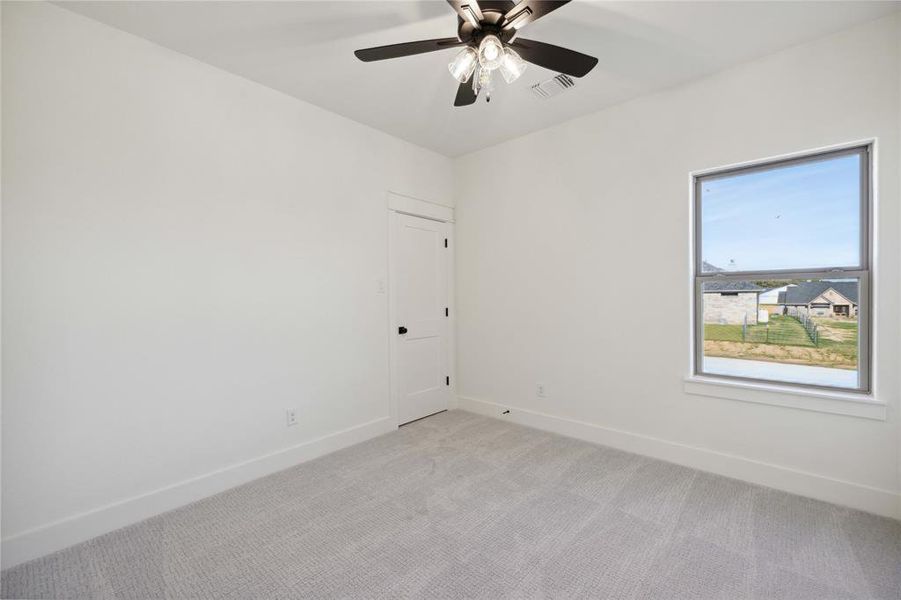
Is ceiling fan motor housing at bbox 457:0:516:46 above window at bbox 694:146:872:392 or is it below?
above

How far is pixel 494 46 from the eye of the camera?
1.75 meters

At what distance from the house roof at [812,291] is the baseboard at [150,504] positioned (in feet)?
11.3

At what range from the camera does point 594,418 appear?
3.32 meters

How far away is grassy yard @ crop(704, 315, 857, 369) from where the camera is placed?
240 centimetres

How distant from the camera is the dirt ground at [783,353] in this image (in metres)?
2.42

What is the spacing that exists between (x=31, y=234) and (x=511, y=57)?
2561 millimetres

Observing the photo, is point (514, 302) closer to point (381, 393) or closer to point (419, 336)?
point (419, 336)

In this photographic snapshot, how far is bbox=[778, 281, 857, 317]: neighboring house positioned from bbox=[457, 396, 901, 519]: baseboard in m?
1.03

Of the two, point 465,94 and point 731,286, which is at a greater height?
point 465,94

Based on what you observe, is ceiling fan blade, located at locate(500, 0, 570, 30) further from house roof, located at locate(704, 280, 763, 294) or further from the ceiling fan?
house roof, located at locate(704, 280, 763, 294)

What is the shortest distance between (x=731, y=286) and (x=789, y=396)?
0.80 meters

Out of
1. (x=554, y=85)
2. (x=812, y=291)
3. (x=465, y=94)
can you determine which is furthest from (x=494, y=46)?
(x=812, y=291)

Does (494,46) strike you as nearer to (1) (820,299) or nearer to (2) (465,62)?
(2) (465,62)

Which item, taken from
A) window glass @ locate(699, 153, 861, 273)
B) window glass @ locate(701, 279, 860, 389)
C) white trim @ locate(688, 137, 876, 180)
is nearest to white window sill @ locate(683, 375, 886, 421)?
window glass @ locate(701, 279, 860, 389)
